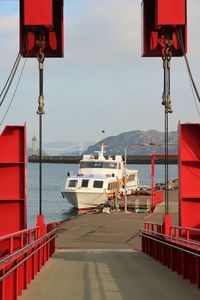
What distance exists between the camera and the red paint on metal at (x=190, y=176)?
50.9 feet

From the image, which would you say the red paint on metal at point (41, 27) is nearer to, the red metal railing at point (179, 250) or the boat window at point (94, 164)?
the red metal railing at point (179, 250)

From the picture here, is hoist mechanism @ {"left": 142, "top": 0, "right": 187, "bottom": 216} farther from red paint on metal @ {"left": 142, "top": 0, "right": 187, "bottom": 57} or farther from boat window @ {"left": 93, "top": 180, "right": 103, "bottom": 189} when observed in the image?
boat window @ {"left": 93, "top": 180, "right": 103, "bottom": 189}

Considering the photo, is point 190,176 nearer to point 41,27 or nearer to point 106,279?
point 106,279

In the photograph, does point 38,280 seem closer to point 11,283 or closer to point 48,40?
point 11,283

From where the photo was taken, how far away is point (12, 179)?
15.6m

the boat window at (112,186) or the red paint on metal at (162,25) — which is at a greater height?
the red paint on metal at (162,25)

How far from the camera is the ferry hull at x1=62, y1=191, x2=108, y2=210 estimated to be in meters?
53.6

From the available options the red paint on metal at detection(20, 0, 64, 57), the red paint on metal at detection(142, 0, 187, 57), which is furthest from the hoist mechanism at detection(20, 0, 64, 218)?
the red paint on metal at detection(142, 0, 187, 57)

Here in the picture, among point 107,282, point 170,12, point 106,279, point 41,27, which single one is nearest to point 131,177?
point 41,27

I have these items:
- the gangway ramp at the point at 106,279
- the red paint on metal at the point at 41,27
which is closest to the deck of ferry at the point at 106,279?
the gangway ramp at the point at 106,279

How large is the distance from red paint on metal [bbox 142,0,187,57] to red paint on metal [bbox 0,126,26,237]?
468cm

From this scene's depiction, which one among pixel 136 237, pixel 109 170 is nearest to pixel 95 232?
pixel 136 237

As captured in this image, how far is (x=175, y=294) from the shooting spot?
10.9 metres

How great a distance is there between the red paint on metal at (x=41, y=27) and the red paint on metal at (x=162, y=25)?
2477 millimetres
